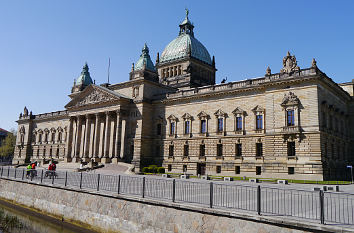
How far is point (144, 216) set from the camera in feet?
55.4

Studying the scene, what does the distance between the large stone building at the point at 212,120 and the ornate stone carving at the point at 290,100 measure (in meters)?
0.13

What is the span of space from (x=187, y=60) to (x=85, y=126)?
94.2 ft

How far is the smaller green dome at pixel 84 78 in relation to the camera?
81338mm

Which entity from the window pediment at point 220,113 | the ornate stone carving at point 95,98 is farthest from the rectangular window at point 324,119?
the ornate stone carving at point 95,98

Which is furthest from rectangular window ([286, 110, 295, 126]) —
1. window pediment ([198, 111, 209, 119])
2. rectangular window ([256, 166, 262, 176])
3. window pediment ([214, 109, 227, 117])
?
window pediment ([198, 111, 209, 119])

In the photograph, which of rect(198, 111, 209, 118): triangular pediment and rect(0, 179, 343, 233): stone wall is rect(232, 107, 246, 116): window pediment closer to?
rect(198, 111, 209, 118): triangular pediment

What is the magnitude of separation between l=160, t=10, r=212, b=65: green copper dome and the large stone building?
0.35m

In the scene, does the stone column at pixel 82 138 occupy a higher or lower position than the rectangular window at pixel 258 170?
higher

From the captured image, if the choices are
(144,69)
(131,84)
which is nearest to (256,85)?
(144,69)

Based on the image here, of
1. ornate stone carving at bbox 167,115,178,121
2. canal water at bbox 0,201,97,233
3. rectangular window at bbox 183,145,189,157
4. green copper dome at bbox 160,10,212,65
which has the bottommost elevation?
canal water at bbox 0,201,97,233

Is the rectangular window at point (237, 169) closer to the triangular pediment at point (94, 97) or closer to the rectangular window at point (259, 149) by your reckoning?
the rectangular window at point (259, 149)

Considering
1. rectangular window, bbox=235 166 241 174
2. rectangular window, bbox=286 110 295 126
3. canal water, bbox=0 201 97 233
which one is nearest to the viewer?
canal water, bbox=0 201 97 233

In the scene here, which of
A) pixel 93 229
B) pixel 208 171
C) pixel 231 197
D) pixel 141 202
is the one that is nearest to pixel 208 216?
pixel 231 197

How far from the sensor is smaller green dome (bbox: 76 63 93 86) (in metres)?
81.3
